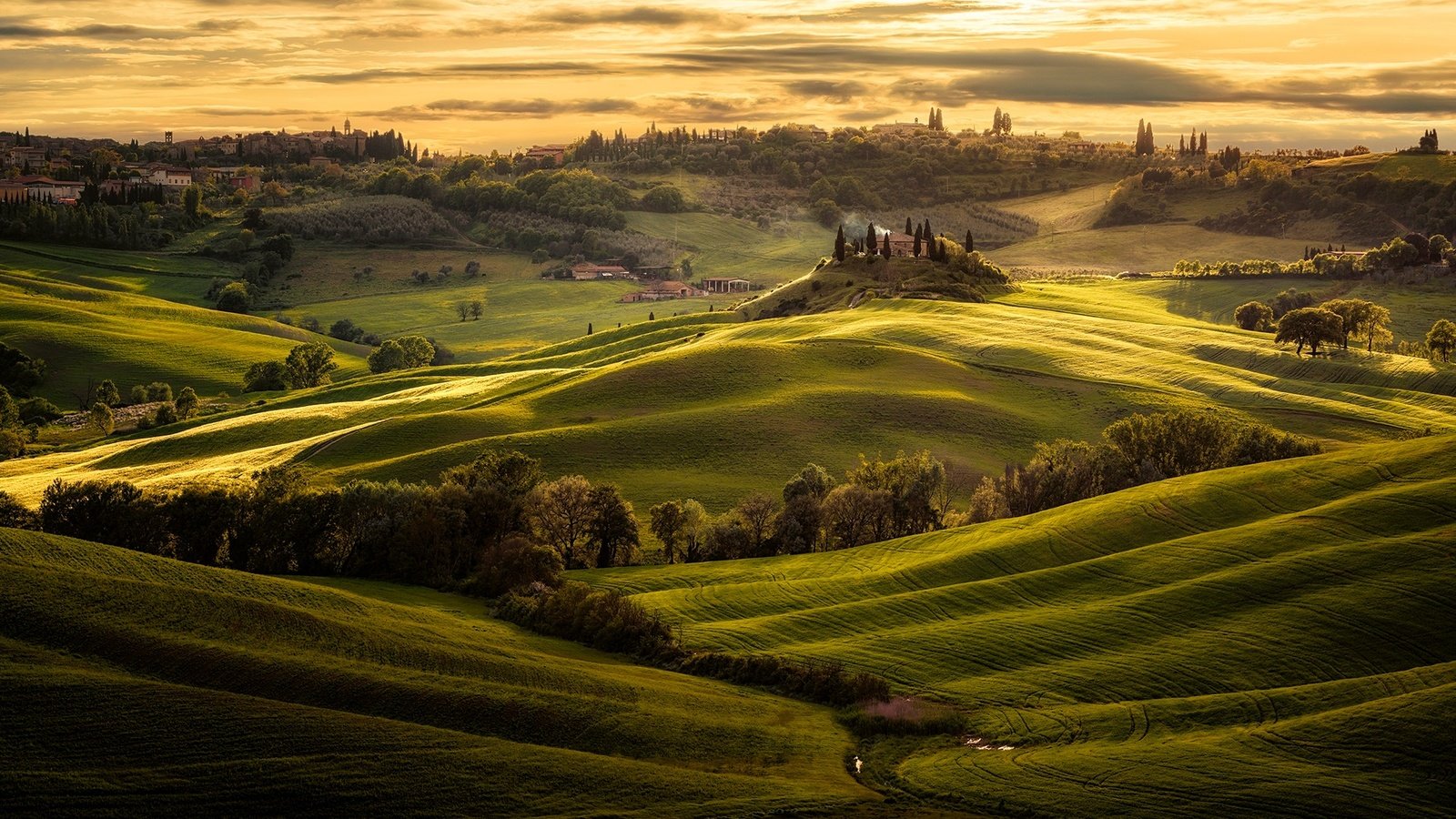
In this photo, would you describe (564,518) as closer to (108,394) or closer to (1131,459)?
(1131,459)

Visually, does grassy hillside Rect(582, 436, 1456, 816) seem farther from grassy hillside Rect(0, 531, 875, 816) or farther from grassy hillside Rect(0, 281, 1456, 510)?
grassy hillside Rect(0, 281, 1456, 510)

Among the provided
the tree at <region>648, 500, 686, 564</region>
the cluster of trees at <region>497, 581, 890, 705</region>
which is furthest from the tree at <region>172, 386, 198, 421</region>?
the cluster of trees at <region>497, 581, 890, 705</region>

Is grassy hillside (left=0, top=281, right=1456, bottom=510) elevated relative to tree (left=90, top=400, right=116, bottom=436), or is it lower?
elevated

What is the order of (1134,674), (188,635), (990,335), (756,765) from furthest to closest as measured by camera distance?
(990,335)
(1134,674)
(188,635)
(756,765)

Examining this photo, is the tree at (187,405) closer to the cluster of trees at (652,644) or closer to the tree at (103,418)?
the tree at (103,418)

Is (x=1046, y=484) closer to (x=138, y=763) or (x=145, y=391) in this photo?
(x=138, y=763)

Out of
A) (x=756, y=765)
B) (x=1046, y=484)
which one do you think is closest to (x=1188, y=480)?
(x=1046, y=484)
